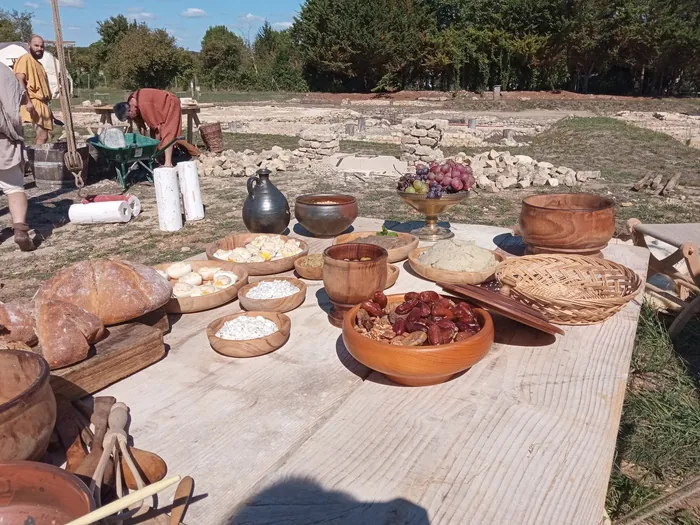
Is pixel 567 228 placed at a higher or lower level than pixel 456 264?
higher

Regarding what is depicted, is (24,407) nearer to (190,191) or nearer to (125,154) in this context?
(190,191)

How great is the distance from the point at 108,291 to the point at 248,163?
874 centimetres

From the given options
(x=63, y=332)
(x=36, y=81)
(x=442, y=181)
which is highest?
(x=36, y=81)

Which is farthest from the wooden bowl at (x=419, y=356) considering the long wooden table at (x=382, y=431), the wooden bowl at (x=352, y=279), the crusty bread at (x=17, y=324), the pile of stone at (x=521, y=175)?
the pile of stone at (x=521, y=175)

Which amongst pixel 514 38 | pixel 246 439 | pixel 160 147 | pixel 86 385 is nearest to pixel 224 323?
pixel 86 385

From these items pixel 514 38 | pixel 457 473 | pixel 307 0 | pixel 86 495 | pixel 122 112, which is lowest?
pixel 457 473

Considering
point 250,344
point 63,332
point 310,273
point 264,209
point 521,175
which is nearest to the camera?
point 63,332

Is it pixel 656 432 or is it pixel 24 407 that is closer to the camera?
pixel 24 407

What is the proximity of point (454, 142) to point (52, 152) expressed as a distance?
30.5ft

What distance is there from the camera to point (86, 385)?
1.58m

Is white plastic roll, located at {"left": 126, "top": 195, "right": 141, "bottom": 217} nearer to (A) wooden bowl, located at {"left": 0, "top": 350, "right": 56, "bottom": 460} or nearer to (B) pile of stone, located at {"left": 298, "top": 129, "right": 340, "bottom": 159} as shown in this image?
(B) pile of stone, located at {"left": 298, "top": 129, "right": 340, "bottom": 159}

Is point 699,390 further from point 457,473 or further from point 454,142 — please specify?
point 454,142

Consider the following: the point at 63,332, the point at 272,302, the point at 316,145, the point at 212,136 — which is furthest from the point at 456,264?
the point at 212,136

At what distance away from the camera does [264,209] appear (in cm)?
313
